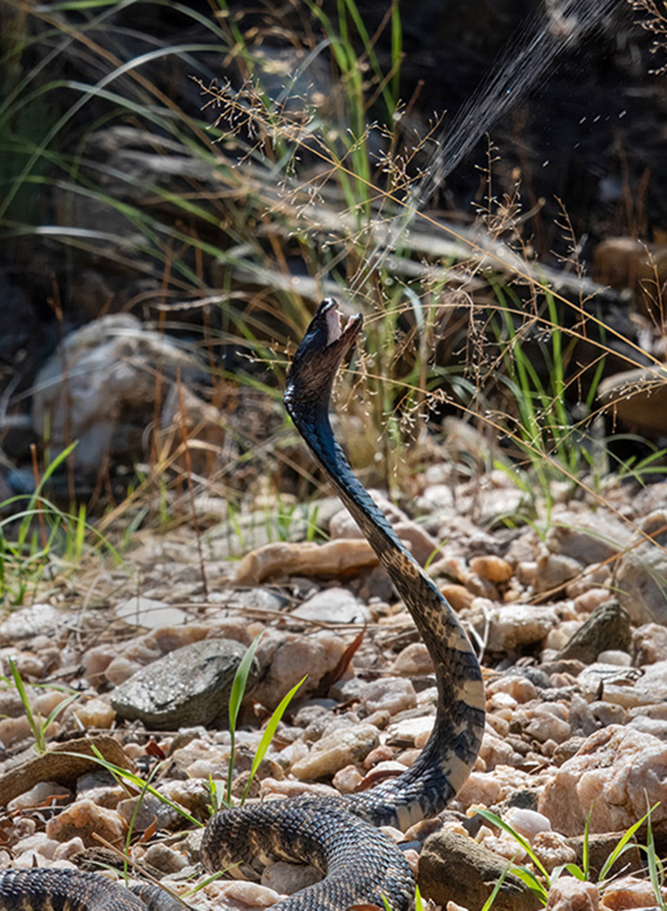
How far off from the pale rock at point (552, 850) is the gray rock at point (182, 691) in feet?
3.42

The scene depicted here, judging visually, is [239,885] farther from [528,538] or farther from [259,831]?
[528,538]

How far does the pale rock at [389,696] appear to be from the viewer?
2752 mm

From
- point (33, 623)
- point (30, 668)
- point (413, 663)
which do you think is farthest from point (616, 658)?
point (33, 623)

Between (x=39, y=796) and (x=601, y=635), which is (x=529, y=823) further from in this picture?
(x=39, y=796)

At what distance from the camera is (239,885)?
1944 mm

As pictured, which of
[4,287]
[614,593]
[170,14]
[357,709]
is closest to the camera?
[357,709]

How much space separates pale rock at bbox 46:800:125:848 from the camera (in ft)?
7.22

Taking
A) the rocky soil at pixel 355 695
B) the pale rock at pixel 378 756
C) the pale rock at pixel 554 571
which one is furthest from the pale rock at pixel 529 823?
the pale rock at pixel 554 571

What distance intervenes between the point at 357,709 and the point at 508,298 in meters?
3.45

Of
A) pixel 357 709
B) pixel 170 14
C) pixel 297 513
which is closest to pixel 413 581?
pixel 357 709

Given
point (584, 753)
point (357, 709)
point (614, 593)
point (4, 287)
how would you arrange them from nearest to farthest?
point (584, 753) < point (357, 709) < point (614, 593) < point (4, 287)

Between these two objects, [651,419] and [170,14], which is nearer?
[651,419]

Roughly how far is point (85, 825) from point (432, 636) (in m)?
0.83

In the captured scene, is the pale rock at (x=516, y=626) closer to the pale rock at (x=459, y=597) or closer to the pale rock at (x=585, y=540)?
the pale rock at (x=459, y=597)
